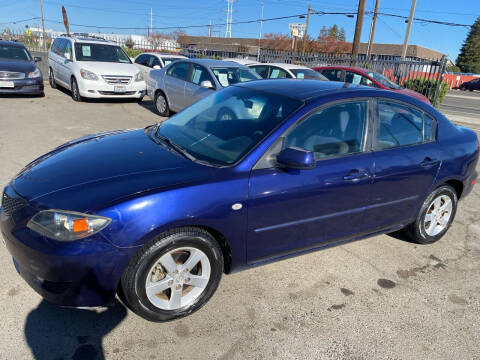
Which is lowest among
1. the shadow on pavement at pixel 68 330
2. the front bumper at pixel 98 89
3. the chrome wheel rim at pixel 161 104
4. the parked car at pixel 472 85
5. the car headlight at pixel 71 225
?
the parked car at pixel 472 85

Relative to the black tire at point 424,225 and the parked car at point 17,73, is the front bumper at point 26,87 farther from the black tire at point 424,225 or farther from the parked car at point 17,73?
the black tire at point 424,225

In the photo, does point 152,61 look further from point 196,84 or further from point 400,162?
point 400,162

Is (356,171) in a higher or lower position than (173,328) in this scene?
higher

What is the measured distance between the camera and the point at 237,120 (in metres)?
3.28

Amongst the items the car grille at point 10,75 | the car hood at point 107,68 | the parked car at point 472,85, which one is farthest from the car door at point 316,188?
the parked car at point 472,85

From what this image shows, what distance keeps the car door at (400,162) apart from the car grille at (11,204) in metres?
2.68

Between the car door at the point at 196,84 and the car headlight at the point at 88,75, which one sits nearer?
the car door at the point at 196,84

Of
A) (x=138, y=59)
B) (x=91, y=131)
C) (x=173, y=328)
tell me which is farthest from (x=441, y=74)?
(x=173, y=328)

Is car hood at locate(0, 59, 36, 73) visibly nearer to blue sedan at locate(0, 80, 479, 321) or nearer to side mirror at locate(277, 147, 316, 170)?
blue sedan at locate(0, 80, 479, 321)

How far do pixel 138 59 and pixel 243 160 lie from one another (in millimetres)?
12490

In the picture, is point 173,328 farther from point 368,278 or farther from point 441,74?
point 441,74

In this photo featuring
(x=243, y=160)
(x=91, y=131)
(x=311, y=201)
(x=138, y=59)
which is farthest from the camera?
(x=138, y=59)

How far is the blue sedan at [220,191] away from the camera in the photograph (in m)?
2.33

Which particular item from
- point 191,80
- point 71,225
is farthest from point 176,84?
point 71,225
